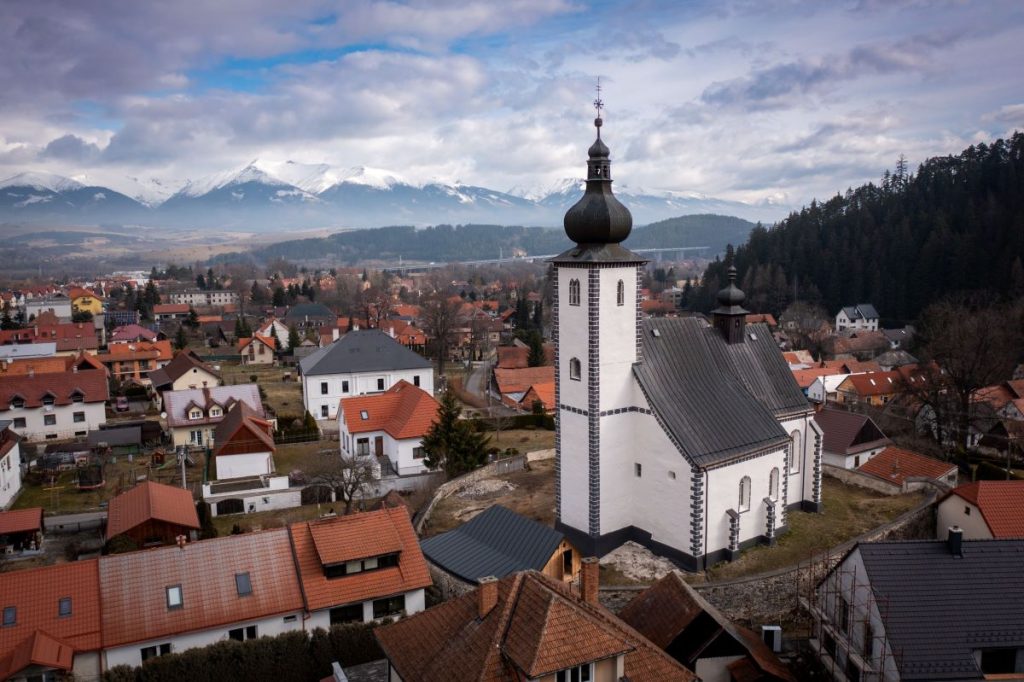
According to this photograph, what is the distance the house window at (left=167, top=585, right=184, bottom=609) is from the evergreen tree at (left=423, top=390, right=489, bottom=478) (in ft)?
54.8

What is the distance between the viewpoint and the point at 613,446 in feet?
83.9

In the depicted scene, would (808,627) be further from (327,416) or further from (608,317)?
(327,416)

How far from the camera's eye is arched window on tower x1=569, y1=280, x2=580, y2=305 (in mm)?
24844

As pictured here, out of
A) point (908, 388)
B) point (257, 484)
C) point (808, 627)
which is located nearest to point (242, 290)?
point (257, 484)

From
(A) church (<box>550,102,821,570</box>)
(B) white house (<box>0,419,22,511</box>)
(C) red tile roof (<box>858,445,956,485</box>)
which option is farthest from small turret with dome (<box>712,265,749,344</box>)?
(B) white house (<box>0,419,22,511</box>)

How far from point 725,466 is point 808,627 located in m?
5.53

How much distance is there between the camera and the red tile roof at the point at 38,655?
697 inches

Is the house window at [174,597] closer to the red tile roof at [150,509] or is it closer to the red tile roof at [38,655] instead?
the red tile roof at [38,655]

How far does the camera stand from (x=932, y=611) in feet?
57.6

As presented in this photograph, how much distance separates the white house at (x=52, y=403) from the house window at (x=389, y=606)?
36455 mm

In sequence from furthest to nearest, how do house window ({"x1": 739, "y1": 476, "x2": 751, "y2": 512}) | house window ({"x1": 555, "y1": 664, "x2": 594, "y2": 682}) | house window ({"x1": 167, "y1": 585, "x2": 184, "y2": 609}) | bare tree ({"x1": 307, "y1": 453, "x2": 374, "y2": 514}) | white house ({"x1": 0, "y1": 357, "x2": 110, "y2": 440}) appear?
1. white house ({"x1": 0, "y1": 357, "x2": 110, "y2": 440})
2. bare tree ({"x1": 307, "y1": 453, "x2": 374, "y2": 514})
3. house window ({"x1": 739, "y1": 476, "x2": 751, "y2": 512})
4. house window ({"x1": 167, "y1": 585, "x2": 184, "y2": 609})
5. house window ({"x1": 555, "y1": 664, "x2": 594, "y2": 682})

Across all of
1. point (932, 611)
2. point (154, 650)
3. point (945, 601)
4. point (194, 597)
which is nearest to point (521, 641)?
point (932, 611)

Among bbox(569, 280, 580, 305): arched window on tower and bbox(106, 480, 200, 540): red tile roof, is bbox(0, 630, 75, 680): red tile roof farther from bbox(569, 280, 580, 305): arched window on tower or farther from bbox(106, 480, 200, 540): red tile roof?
bbox(569, 280, 580, 305): arched window on tower

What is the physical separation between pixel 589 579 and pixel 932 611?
27.2 feet
